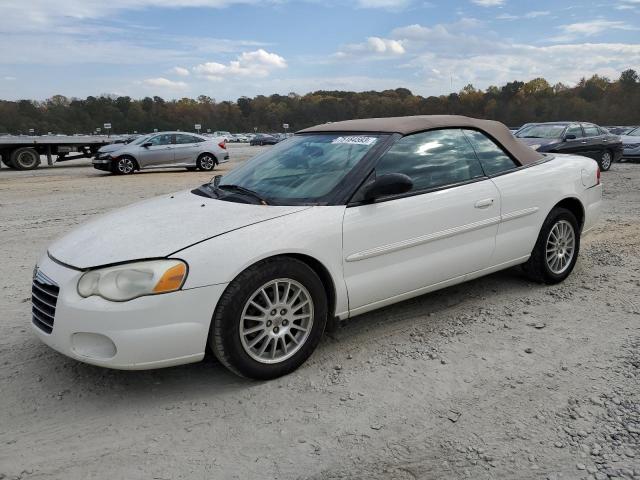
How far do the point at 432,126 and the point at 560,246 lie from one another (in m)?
1.70

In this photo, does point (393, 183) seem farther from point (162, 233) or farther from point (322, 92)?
point (322, 92)

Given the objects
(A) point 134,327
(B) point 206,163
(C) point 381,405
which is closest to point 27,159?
(B) point 206,163

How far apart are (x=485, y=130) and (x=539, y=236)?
1005 millimetres

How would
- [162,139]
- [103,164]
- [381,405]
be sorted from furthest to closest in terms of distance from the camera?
[162,139] < [103,164] < [381,405]

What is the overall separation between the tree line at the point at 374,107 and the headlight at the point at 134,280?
7191cm

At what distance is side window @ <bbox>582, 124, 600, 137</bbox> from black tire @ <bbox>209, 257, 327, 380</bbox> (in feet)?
48.3

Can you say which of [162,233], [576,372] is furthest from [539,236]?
[162,233]

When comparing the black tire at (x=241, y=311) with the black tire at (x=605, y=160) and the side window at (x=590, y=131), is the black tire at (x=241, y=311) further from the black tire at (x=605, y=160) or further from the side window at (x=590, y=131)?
the black tire at (x=605, y=160)

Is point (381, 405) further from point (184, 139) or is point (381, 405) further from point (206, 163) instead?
point (184, 139)

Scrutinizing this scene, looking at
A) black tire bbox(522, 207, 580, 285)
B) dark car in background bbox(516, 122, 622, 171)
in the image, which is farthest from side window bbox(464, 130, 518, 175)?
dark car in background bbox(516, 122, 622, 171)

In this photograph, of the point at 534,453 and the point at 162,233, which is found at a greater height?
the point at 162,233

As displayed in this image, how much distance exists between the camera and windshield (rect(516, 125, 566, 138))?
1480 centimetres

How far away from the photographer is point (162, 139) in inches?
711

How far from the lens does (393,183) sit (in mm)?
3289
